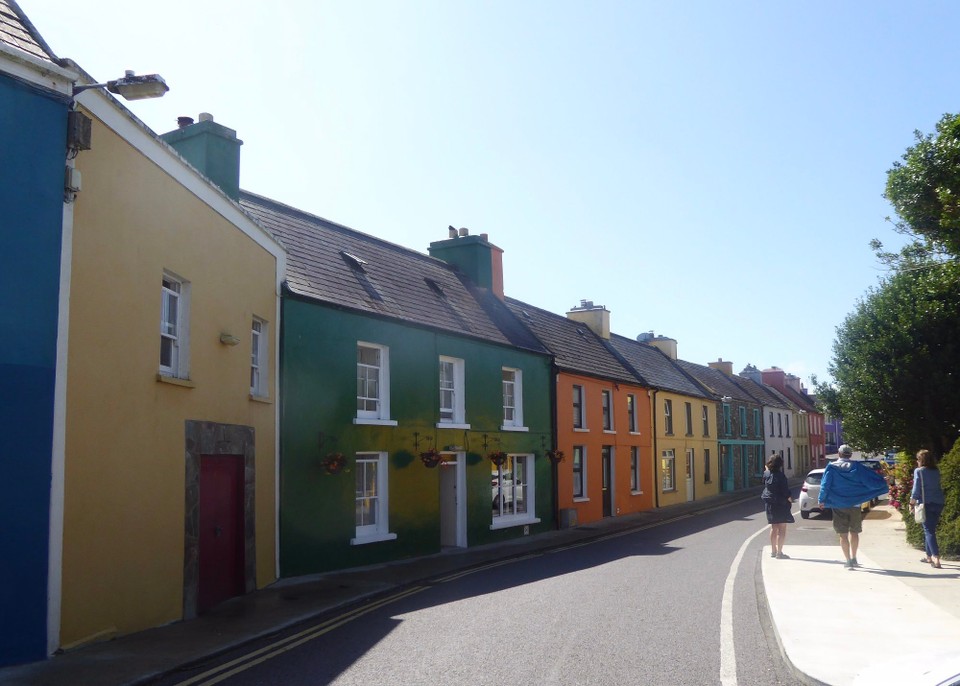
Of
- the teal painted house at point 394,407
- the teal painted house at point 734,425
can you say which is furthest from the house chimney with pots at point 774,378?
the teal painted house at point 394,407

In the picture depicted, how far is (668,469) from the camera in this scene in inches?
1362

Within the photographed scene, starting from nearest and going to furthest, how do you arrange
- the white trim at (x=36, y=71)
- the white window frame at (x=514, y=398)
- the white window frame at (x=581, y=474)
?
the white trim at (x=36, y=71) → the white window frame at (x=514, y=398) → the white window frame at (x=581, y=474)

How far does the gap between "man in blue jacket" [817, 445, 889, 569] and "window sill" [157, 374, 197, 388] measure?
9.13 metres

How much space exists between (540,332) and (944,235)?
14850mm

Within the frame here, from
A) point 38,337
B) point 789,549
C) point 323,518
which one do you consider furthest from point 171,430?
point 789,549

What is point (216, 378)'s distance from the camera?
458 inches

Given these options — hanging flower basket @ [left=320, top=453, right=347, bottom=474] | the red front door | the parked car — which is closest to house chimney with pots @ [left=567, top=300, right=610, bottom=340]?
the parked car

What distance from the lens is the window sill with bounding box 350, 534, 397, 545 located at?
1536 centimetres

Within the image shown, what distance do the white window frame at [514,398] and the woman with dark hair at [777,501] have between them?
8.66m

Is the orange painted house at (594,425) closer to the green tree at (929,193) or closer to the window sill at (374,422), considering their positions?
the window sill at (374,422)

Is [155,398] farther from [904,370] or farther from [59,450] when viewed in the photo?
[904,370]

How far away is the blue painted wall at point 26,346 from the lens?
759cm

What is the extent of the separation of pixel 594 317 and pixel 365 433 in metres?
20.0

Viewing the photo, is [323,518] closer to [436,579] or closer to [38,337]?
[436,579]
